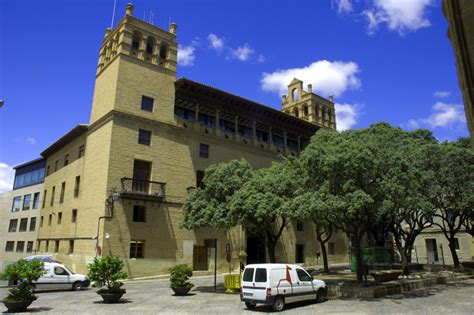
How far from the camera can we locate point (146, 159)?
2811cm

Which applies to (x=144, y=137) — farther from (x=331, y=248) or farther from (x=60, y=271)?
(x=331, y=248)

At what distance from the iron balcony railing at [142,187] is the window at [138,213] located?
1.19m

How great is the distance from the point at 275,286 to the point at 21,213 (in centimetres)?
4033

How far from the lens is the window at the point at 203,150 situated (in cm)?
3178

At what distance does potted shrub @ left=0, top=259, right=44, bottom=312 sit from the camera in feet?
43.8

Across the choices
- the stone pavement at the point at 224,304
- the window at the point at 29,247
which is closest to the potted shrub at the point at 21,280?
the stone pavement at the point at 224,304

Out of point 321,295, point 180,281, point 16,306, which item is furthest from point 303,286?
point 16,306

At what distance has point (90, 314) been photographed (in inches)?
508

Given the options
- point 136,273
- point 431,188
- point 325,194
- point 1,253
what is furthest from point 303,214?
point 1,253

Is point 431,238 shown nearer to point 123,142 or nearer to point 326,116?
point 326,116

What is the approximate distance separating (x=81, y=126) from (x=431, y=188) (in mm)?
27473

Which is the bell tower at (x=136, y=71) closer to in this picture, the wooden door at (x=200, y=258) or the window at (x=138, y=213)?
the window at (x=138, y=213)

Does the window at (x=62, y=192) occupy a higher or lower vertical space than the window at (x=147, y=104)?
lower

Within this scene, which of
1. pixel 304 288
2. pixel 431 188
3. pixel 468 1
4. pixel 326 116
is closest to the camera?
pixel 468 1
